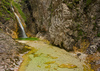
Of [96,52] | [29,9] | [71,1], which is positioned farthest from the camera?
[29,9]

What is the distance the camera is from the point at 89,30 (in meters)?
7.70

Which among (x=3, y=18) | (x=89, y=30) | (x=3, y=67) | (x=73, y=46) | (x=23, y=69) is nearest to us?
(x=3, y=67)

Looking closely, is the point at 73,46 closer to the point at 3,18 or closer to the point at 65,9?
the point at 65,9

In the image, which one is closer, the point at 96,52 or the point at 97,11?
the point at 96,52

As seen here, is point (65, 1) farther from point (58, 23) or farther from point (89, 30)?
point (89, 30)

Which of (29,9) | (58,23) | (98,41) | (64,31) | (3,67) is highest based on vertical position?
(29,9)

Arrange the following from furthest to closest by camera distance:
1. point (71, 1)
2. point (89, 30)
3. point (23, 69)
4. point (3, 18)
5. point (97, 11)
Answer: point (3, 18) → point (71, 1) → point (89, 30) → point (97, 11) → point (23, 69)

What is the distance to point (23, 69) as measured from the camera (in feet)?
15.5

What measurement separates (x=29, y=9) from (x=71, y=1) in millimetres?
22321

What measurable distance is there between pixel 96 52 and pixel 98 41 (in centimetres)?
109

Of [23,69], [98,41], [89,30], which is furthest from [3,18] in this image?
[98,41]

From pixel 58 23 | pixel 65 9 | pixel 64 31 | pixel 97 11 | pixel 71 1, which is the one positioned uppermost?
pixel 71 1

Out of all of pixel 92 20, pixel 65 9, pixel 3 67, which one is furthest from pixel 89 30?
pixel 3 67

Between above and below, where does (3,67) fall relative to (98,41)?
below
